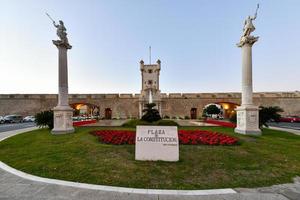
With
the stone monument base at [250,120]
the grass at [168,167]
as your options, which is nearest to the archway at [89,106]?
the grass at [168,167]

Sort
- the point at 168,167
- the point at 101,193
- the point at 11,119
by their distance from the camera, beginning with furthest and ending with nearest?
the point at 11,119 → the point at 168,167 → the point at 101,193

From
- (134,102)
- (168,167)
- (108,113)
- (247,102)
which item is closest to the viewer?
(168,167)

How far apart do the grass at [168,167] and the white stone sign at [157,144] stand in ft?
0.95

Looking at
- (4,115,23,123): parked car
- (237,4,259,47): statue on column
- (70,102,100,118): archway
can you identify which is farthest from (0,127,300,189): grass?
(70,102,100,118): archway

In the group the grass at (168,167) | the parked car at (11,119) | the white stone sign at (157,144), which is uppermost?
the white stone sign at (157,144)

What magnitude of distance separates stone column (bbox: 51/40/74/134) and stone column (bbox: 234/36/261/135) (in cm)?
1226

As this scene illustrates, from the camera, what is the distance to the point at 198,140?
8531 mm

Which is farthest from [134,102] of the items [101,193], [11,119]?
[101,193]

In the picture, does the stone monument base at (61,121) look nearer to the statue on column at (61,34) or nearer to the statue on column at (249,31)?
the statue on column at (61,34)

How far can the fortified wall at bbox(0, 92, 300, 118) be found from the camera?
36.0 m

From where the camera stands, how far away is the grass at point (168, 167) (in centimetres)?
443

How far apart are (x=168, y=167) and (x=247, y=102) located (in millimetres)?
9551

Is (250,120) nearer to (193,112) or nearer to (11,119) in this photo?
(193,112)

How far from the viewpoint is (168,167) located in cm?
525
